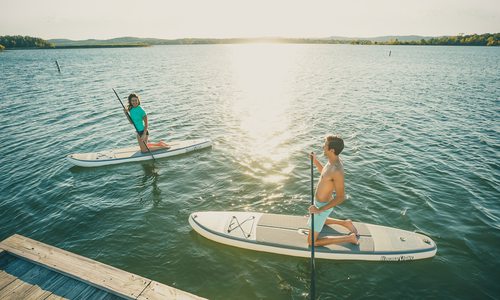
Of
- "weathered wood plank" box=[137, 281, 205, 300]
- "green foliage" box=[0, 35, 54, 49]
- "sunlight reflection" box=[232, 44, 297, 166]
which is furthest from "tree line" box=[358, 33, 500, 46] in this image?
"green foliage" box=[0, 35, 54, 49]

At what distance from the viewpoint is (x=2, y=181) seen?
11.2 m

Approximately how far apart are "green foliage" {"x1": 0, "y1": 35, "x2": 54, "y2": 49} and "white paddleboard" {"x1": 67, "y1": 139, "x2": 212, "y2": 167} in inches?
6193

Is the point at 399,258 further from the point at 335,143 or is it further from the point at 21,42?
the point at 21,42

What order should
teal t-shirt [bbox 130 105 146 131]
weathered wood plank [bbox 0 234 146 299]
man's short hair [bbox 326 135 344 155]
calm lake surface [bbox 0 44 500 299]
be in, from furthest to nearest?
teal t-shirt [bbox 130 105 146 131], calm lake surface [bbox 0 44 500 299], man's short hair [bbox 326 135 344 155], weathered wood plank [bbox 0 234 146 299]

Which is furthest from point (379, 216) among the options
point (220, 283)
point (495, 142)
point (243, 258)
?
point (495, 142)

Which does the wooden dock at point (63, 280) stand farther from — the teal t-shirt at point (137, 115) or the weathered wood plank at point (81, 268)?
the teal t-shirt at point (137, 115)

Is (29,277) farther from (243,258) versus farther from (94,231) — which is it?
(243,258)

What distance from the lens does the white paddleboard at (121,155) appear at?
1246 cm

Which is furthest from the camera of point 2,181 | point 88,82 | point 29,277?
point 88,82

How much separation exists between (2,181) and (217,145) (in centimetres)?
970

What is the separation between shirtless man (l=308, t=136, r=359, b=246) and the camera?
5.70 metres

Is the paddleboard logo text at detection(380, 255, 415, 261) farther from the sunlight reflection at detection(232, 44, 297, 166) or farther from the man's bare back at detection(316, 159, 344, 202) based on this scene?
the sunlight reflection at detection(232, 44, 297, 166)

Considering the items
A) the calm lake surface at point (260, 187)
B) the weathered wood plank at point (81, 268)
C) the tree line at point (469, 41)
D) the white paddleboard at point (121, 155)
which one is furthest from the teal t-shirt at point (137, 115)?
the tree line at point (469, 41)

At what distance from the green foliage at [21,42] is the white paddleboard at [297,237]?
544ft
